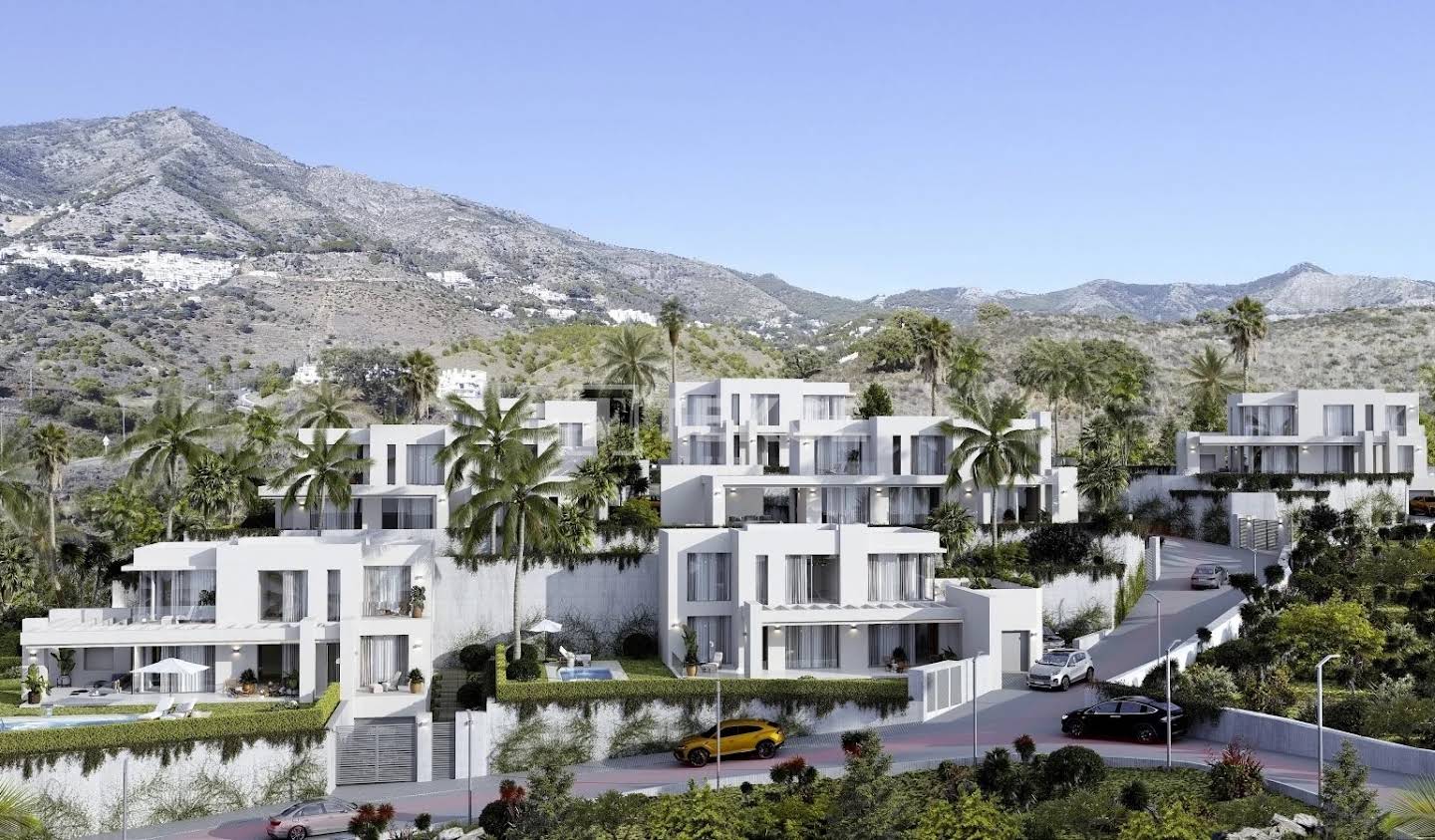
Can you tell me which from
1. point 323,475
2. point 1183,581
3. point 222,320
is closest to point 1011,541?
point 1183,581

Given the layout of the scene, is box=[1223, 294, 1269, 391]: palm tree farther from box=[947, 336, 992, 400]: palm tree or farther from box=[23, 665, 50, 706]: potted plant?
box=[23, 665, 50, 706]: potted plant

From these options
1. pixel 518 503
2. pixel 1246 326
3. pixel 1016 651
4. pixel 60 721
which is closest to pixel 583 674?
pixel 518 503

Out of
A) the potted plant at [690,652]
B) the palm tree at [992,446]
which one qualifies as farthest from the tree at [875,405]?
the potted plant at [690,652]

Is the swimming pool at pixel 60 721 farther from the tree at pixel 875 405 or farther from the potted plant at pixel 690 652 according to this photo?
the tree at pixel 875 405

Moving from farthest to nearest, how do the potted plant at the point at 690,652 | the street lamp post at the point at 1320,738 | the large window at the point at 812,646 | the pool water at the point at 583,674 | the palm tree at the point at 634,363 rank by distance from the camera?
the palm tree at the point at 634,363
the large window at the point at 812,646
the potted plant at the point at 690,652
the pool water at the point at 583,674
the street lamp post at the point at 1320,738

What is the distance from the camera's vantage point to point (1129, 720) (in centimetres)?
3884

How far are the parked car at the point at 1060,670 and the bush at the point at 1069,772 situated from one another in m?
13.0

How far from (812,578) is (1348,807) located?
26.7 m

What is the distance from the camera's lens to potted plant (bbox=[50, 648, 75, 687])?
48125 mm

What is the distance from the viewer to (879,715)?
4422cm

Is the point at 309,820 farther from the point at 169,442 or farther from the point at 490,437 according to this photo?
the point at 169,442

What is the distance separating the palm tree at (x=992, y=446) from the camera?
62.6m

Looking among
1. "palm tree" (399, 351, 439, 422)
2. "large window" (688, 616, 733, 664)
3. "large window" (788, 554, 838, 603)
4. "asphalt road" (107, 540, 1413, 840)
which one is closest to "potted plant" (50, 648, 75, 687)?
"asphalt road" (107, 540, 1413, 840)

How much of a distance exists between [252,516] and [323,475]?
502 inches
